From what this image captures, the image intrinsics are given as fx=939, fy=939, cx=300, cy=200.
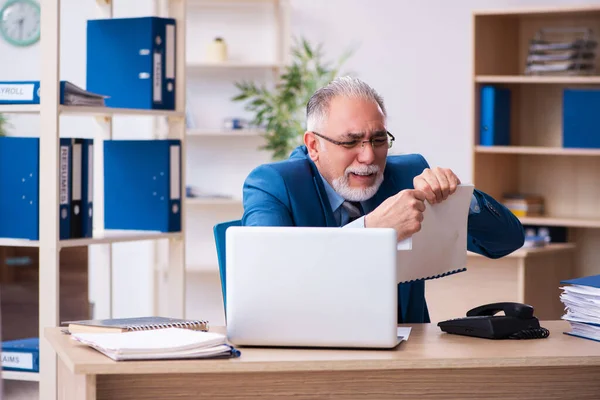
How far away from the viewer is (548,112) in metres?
5.09

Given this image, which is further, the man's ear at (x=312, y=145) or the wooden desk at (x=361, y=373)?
the man's ear at (x=312, y=145)

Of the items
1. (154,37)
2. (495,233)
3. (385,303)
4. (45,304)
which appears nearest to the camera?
(385,303)

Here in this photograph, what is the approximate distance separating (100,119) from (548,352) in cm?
221

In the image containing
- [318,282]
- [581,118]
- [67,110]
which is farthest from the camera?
[581,118]

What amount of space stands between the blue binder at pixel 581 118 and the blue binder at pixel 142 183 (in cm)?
219

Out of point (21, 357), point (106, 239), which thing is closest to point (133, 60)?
point (106, 239)

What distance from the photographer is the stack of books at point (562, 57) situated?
15.4 ft

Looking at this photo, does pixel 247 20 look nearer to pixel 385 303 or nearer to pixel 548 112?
pixel 548 112

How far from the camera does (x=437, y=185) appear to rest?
2016 millimetres

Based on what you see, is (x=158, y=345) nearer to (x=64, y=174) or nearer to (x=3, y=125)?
(x=64, y=174)

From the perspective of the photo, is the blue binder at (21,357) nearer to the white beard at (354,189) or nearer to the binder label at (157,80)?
the binder label at (157,80)

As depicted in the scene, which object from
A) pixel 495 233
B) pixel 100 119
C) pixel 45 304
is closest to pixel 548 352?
pixel 495 233

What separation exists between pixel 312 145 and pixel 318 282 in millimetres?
733

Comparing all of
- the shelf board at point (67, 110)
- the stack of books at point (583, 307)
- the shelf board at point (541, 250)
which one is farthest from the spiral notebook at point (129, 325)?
the shelf board at point (541, 250)
